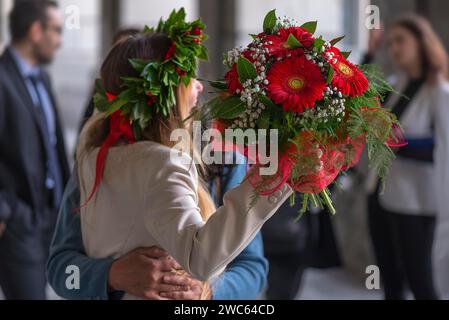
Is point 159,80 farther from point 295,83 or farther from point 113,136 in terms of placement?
point 295,83

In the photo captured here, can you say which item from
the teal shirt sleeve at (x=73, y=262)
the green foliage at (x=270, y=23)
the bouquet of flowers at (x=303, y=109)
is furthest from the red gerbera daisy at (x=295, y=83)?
the teal shirt sleeve at (x=73, y=262)

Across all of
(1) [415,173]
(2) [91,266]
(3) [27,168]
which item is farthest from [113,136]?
(1) [415,173]

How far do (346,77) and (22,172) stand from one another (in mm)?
2043

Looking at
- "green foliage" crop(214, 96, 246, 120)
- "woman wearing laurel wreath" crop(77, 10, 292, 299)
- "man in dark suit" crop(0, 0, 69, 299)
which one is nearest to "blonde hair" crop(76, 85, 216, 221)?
"woman wearing laurel wreath" crop(77, 10, 292, 299)

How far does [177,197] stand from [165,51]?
42cm

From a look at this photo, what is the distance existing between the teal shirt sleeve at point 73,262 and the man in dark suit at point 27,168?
1.11 metres

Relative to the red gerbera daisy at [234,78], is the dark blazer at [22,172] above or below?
below

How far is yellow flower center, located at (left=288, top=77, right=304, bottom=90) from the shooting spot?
4.51ft

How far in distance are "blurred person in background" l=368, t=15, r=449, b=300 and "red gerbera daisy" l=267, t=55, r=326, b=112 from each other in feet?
7.36

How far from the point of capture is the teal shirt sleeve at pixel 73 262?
1.73 m

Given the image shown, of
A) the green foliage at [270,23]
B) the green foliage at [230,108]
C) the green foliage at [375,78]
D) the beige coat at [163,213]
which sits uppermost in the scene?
the green foliage at [270,23]

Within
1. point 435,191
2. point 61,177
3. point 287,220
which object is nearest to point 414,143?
point 435,191

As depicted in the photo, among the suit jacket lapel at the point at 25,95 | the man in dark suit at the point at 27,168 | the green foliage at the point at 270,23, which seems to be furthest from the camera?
the suit jacket lapel at the point at 25,95

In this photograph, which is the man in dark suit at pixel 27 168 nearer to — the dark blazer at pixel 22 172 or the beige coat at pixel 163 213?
the dark blazer at pixel 22 172
